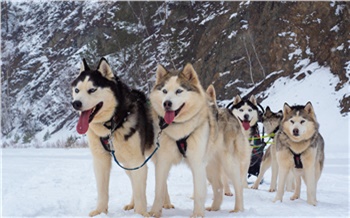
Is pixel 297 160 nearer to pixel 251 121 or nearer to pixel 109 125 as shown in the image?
pixel 251 121

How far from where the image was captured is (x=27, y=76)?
42969 mm

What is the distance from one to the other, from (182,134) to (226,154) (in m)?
0.90

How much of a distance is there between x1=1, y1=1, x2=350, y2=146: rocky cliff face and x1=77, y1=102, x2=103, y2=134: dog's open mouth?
15921 mm

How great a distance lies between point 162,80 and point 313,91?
1696cm

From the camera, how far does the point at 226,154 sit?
4.59 meters

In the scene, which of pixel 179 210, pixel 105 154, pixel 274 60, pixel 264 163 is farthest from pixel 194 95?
pixel 274 60

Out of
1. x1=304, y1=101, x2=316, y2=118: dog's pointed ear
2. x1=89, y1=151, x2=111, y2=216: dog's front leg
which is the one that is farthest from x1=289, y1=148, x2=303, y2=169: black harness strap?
x1=89, y1=151, x2=111, y2=216: dog's front leg

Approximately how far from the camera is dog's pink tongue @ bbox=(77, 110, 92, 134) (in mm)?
3596

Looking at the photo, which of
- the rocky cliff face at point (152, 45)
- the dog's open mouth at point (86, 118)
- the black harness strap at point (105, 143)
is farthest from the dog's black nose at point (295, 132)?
the rocky cliff face at point (152, 45)

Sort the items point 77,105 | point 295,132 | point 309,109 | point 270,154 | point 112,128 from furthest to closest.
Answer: point 270,154, point 309,109, point 295,132, point 112,128, point 77,105

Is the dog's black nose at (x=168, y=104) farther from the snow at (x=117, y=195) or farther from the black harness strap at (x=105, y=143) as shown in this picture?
the snow at (x=117, y=195)

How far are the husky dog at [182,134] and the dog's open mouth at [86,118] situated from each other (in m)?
0.60

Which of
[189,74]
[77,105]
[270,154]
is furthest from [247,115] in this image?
[77,105]

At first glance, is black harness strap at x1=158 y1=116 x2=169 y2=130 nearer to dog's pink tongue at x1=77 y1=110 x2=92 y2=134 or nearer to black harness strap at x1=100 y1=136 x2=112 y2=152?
black harness strap at x1=100 y1=136 x2=112 y2=152
